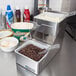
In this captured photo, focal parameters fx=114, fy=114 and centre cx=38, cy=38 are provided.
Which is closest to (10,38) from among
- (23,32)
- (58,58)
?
(23,32)

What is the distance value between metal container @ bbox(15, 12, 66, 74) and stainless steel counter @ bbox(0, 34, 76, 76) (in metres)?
0.03

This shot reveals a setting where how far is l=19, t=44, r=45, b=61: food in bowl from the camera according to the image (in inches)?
22.4

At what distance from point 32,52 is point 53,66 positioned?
0.15 meters

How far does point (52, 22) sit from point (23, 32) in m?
0.30

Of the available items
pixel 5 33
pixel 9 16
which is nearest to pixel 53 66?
pixel 5 33

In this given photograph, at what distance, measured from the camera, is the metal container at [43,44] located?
55cm

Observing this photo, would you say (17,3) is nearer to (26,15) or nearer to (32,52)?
(26,15)

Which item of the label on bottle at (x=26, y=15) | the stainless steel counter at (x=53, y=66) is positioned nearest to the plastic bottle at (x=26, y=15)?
the label on bottle at (x=26, y=15)

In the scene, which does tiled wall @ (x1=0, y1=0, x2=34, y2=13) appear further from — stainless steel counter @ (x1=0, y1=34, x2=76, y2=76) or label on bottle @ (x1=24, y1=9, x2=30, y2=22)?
stainless steel counter @ (x1=0, y1=34, x2=76, y2=76)

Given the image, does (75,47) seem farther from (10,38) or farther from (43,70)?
(10,38)

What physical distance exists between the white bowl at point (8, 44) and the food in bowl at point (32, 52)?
0.31 ft

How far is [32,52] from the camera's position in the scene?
0.60 metres

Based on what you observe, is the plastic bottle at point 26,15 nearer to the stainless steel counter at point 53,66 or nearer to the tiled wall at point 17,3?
the tiled wall at point 17,3

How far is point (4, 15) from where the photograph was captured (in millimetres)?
956
